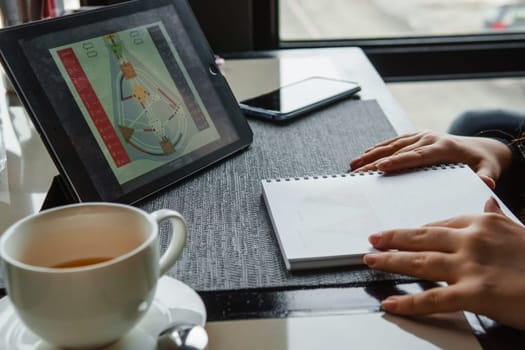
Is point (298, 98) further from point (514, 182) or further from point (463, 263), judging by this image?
point (463, 263)

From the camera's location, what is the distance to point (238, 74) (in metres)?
1.30

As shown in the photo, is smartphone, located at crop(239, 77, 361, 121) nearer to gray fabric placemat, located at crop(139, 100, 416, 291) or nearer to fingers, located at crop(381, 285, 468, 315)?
gray fabric placemat, located at crop(139, 100, 416, 291)

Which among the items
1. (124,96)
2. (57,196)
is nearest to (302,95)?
(124,96)

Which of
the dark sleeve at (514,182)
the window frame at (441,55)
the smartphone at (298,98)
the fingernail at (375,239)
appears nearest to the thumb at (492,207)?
the fingernail at (375,239)

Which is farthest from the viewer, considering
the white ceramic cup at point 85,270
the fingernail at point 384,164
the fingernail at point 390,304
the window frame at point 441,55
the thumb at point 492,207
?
the window frame at point 441,55

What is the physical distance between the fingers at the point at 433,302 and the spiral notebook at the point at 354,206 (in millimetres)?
78

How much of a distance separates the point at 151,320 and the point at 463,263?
0.28 meters

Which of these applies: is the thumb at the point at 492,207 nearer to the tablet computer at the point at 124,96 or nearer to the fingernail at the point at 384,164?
the fingernail at the point at 384,164

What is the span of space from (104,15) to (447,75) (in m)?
1.20

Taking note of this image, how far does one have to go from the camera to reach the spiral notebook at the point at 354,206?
63 centimetres

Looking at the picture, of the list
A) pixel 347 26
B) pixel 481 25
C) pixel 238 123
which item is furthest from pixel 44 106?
pixel 481 25

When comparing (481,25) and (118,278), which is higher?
(118,278)

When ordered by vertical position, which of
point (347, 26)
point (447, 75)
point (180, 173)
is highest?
point (180, 173)

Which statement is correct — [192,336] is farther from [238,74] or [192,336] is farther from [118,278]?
[238,74]
